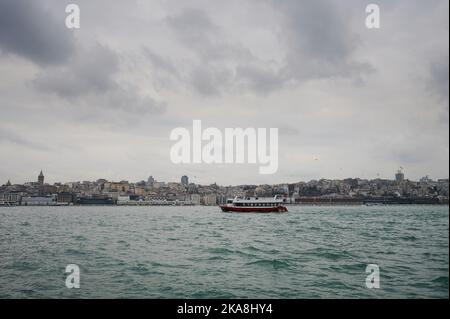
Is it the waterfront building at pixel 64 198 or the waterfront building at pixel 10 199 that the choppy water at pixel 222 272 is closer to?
the waterfront building at pixel 64 198

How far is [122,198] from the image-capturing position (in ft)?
614

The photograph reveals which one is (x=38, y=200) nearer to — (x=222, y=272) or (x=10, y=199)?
(x=10, y=199)

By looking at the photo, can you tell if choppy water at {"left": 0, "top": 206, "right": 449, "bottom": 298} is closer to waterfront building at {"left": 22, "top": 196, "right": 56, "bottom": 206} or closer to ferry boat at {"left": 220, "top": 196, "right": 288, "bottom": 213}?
ferry boat at {"left": 220, "top": 196, "right": 288, "bottom": 213}

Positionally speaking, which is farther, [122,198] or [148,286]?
[122,198]

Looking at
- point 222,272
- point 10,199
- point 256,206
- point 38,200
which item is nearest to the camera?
point 222,272

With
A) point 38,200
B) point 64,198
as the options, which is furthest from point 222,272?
point 38,200

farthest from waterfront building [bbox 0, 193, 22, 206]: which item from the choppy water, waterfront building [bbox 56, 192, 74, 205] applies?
the choppy water

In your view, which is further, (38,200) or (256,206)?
(38,200)

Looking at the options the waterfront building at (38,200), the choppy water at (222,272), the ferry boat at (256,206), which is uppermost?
the choppy water at (222,272)

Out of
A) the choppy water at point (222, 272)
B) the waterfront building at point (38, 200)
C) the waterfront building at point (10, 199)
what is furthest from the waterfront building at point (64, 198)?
the choppy water at point (222, 272)
